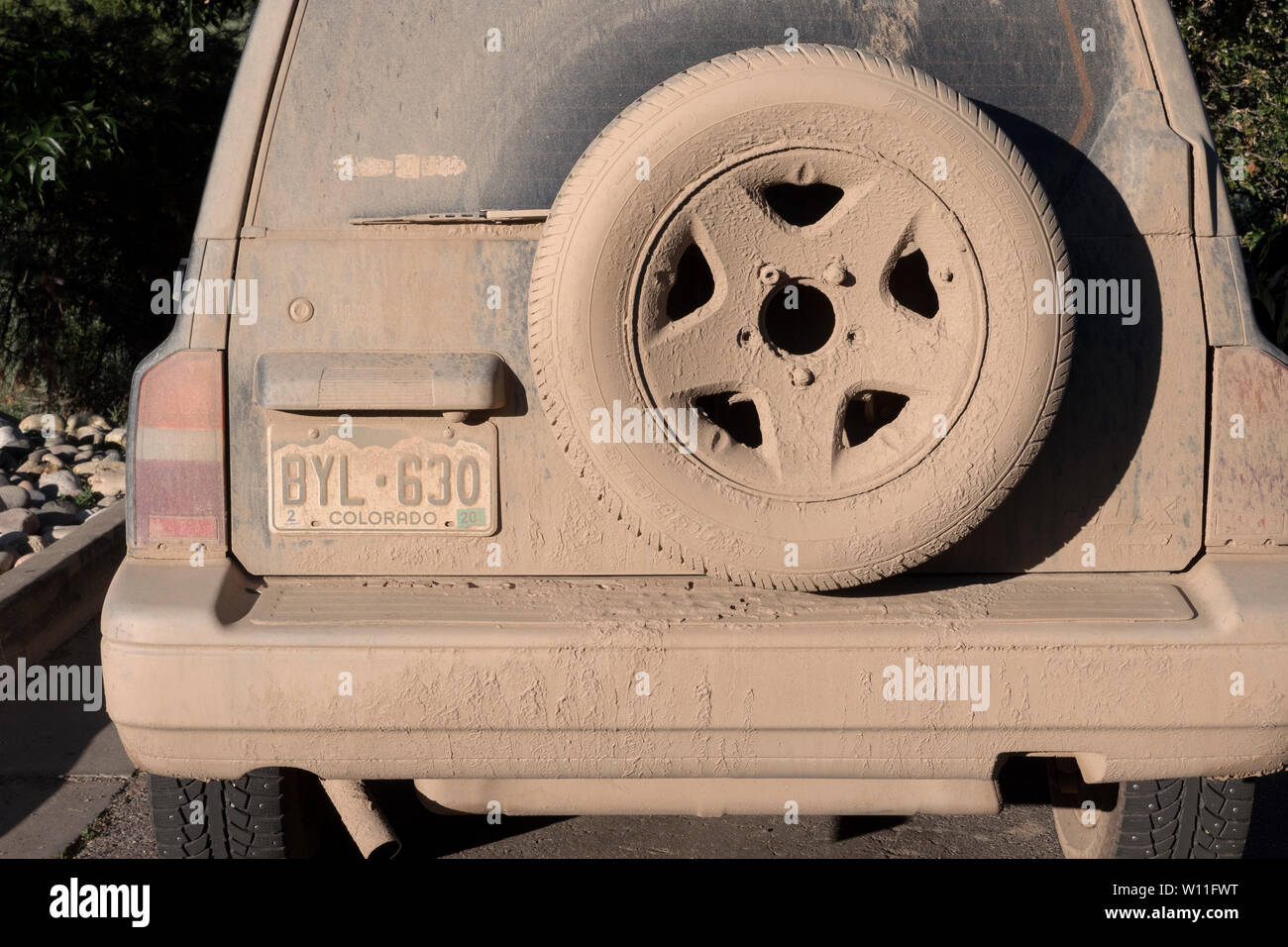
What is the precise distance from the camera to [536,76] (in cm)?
228

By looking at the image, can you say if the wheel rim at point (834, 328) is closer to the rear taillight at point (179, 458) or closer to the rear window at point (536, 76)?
the rear window at point (536, 76)

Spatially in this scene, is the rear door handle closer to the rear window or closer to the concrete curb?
the rear window

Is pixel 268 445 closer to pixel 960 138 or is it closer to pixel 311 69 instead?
pixel 311 69

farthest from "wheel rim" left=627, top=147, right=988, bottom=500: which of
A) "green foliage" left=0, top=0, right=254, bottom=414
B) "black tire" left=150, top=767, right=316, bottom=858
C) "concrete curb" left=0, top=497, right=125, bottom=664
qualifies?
"green foliage" left=0, top=0, right=254, bottom=414

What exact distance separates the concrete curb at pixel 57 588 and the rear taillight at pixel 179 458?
7.10 ft

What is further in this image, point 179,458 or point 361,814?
point 361,814

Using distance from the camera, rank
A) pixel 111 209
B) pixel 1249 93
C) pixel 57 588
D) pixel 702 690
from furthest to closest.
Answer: pixel 111 209 < pixel 1249 93 < pixel 57 588 < pixel 702 690

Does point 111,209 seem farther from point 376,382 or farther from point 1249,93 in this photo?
point 1249,93

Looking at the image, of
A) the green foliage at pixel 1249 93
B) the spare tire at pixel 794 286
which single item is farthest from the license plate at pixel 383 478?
the green foliage at pixel 1249 93

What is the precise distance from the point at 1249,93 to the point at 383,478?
7125 millimetres

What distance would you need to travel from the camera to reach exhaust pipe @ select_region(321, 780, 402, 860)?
2441 millimetres

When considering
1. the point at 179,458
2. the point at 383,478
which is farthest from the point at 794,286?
the point at 179,458

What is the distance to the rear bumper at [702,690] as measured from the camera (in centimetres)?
205

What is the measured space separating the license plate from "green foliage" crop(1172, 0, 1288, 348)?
587 cm
